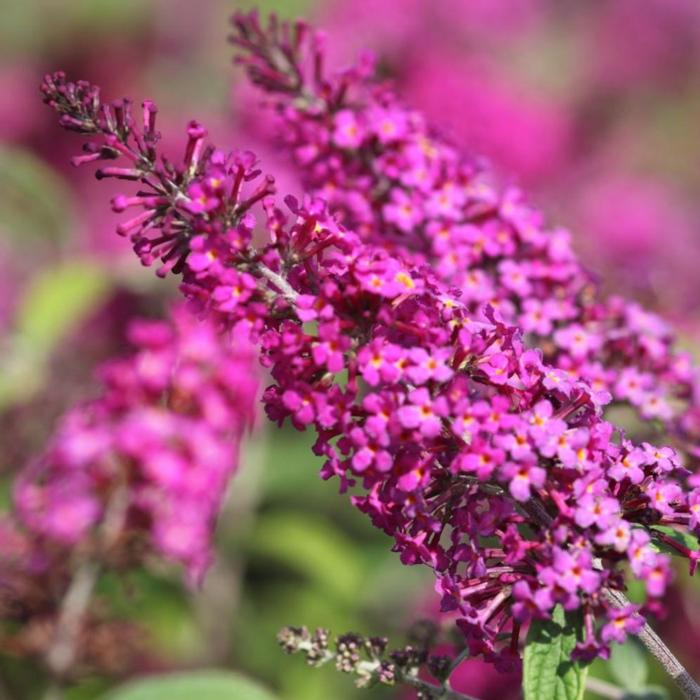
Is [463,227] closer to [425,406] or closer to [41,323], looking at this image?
[425,406]

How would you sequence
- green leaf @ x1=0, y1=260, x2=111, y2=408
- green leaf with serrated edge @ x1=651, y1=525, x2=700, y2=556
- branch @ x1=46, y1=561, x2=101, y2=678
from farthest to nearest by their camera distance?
green leaf @ x1=0, y1=260, x2=111, y2=408, branch @ x1=46, y1=561, x2=101, y2=678, green leaf with serrated edge @ x1=651, y1=525, x2=700, y2=556

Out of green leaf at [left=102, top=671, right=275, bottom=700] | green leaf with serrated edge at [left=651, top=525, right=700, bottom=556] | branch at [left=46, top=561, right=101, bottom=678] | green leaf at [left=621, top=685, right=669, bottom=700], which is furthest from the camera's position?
branch at [left=46, top=561, right=101, bottom=678]

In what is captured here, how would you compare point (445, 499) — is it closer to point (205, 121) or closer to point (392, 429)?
point (392, 429)

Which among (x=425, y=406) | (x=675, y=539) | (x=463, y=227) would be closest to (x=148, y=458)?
(x=463, y=227)

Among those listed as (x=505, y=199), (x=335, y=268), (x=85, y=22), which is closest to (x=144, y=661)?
(x=505, y=199)

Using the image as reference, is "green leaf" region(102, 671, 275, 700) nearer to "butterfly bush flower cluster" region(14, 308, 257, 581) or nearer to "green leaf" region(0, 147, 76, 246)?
"butterfly bush flower cluster" region(14, 308, 257, 581)

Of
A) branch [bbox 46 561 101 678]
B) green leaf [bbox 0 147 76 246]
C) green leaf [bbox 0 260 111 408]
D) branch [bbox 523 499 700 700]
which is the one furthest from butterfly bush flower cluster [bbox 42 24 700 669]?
green leaf [bbox 0 147 76 246]

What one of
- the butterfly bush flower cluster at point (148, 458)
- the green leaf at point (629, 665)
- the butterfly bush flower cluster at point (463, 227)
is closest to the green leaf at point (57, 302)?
the butterfly bush flower cluster at point (148, 458)
